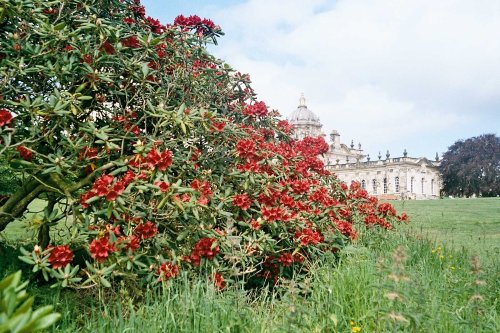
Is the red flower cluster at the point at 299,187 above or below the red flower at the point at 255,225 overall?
above

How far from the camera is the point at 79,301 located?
168 inches

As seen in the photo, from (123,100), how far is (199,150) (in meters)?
0.88

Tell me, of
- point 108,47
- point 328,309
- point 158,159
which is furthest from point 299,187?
point 108,47

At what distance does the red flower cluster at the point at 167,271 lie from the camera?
3818 mm

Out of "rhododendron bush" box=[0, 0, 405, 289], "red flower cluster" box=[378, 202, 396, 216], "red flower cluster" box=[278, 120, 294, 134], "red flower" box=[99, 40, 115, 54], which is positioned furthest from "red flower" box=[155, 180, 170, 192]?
"red flower cluster" box=[378, 202, 396, 216]

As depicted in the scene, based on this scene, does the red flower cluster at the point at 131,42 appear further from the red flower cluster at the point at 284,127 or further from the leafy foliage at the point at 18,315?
the leafy foliage at the point at 18,315

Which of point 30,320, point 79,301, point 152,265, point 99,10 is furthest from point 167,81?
point 30,320

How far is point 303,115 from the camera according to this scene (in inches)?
3713

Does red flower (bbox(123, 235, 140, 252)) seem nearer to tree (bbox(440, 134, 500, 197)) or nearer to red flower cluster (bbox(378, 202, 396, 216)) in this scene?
red flower cluster (bbox(378, 202, 396, 216))

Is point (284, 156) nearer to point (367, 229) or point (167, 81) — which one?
point (167, 81)

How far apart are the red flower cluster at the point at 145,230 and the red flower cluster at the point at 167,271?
29cm

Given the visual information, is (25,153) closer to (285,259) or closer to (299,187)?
(285,259)

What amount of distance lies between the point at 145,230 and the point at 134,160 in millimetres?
559

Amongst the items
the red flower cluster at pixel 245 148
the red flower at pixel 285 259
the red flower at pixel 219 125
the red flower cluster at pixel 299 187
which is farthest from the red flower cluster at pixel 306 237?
the red flower at pixel 219 125
